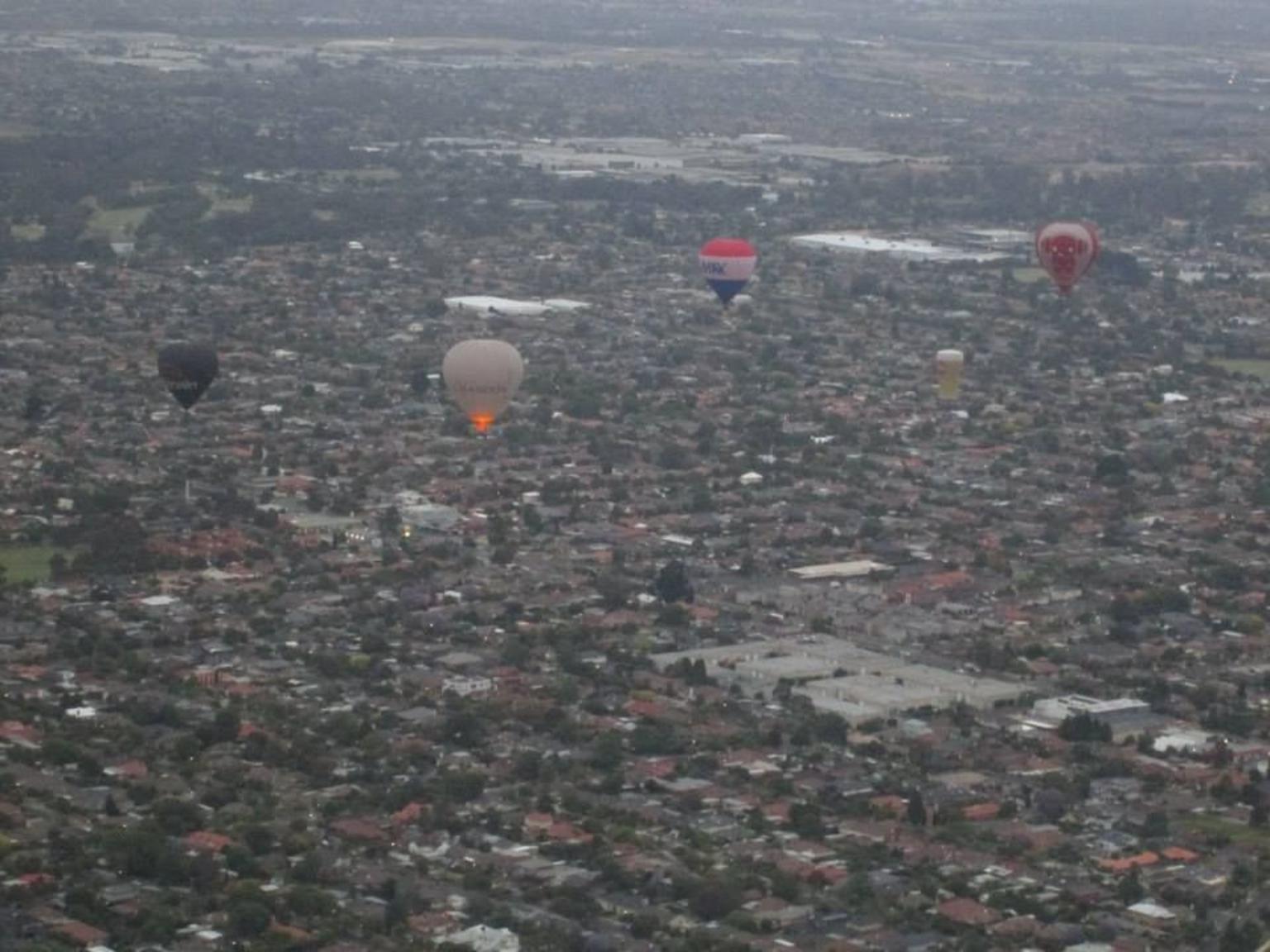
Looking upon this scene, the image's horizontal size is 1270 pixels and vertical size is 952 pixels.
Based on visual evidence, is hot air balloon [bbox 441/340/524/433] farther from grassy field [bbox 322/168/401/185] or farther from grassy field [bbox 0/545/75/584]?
grassy field [bbox 322/168/401/185]

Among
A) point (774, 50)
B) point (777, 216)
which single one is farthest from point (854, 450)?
point (774, 50)

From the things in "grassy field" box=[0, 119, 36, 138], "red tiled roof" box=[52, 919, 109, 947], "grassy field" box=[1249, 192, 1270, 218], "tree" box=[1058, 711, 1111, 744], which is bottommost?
"grassy field" box=[1249, 192, 1270, 218]

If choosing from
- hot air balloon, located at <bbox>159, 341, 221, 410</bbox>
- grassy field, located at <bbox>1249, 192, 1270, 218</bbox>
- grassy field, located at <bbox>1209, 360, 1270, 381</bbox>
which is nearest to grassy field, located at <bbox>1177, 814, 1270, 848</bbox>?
hot air balloon, located at <bbox>159, 341, 221, 410</bbox>

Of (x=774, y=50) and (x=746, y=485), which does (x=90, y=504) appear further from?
(x=774, y=50)

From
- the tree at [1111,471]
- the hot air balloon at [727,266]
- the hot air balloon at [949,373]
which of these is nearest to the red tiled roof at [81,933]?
the tree at [1111,471]

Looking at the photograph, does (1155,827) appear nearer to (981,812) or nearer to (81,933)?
(981,812)

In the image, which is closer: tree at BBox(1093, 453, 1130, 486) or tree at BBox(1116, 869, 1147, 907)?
tree at BBox(1116, 869, 1147, 907)
